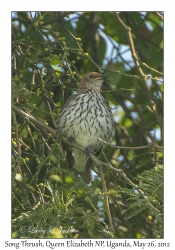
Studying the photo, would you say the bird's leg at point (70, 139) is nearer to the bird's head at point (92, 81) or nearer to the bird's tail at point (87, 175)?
the bird's tail at point (87, 175)

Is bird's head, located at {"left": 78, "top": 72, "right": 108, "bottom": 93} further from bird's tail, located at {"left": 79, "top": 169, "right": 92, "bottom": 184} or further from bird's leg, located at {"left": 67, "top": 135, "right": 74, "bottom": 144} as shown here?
bird's tail, located at {"left": 79, "top": 169, "right": 92, "bottom": 184}

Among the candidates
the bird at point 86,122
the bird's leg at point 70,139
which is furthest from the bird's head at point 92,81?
the bird's leg at point 70,139

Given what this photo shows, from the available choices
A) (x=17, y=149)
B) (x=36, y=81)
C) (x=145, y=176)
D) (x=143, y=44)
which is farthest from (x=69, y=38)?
(x=145, y=176)

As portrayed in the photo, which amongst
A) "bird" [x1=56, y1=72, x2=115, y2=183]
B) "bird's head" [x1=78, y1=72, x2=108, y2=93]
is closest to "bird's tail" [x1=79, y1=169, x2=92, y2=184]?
"bird" [x1=56, y1=72, x2=115, y2=183]

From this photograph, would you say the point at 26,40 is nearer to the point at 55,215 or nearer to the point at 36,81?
the point at 36,81

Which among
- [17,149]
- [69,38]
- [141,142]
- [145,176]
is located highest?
[69,38]

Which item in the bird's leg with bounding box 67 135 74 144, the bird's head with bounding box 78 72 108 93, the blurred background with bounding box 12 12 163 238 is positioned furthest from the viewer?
the bird's head with bounding box 78 72 108 93

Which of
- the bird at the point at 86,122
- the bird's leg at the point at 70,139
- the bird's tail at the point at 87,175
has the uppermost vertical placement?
the bird at the point at 86,122

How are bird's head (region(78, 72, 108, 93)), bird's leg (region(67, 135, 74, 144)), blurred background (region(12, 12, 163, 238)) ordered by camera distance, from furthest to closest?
bird's head (region(78, 72, 108, 93))
bird's leg (region(67, 135, 74, 144))
blurred background (region(12, 12, 163, 238))
